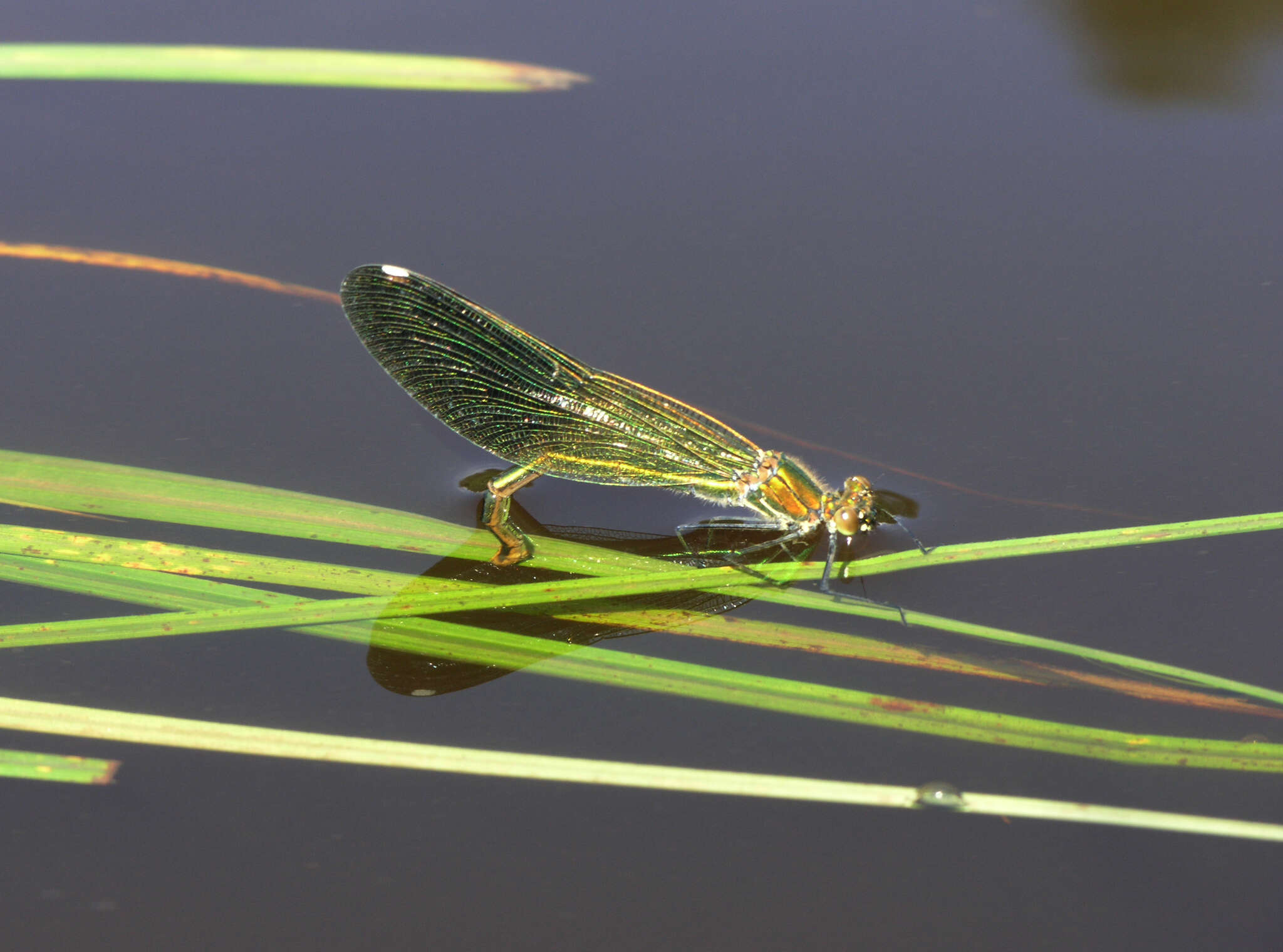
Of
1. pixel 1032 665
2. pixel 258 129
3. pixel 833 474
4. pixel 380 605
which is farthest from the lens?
pixel 258 129

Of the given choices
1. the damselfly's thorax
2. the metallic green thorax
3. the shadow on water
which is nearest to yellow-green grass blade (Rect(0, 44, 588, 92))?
the metallic green thorax

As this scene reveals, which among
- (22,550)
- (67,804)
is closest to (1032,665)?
(67,804)

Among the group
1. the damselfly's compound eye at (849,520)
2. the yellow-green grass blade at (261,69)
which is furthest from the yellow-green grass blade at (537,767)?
the yellow-green grass blade at (261,69)

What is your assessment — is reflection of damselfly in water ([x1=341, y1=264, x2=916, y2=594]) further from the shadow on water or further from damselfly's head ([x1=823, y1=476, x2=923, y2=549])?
the shadow on water

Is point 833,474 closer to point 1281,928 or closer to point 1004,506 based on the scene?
point 1004,506

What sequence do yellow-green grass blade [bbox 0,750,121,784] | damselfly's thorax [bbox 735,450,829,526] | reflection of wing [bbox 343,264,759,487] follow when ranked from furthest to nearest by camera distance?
reflection of wing [bbox 343,264,759,487] < damselfly's thorax [bbox 735,450,829,526] < yellow-green grass blade [bbox 0,750,121,784]
